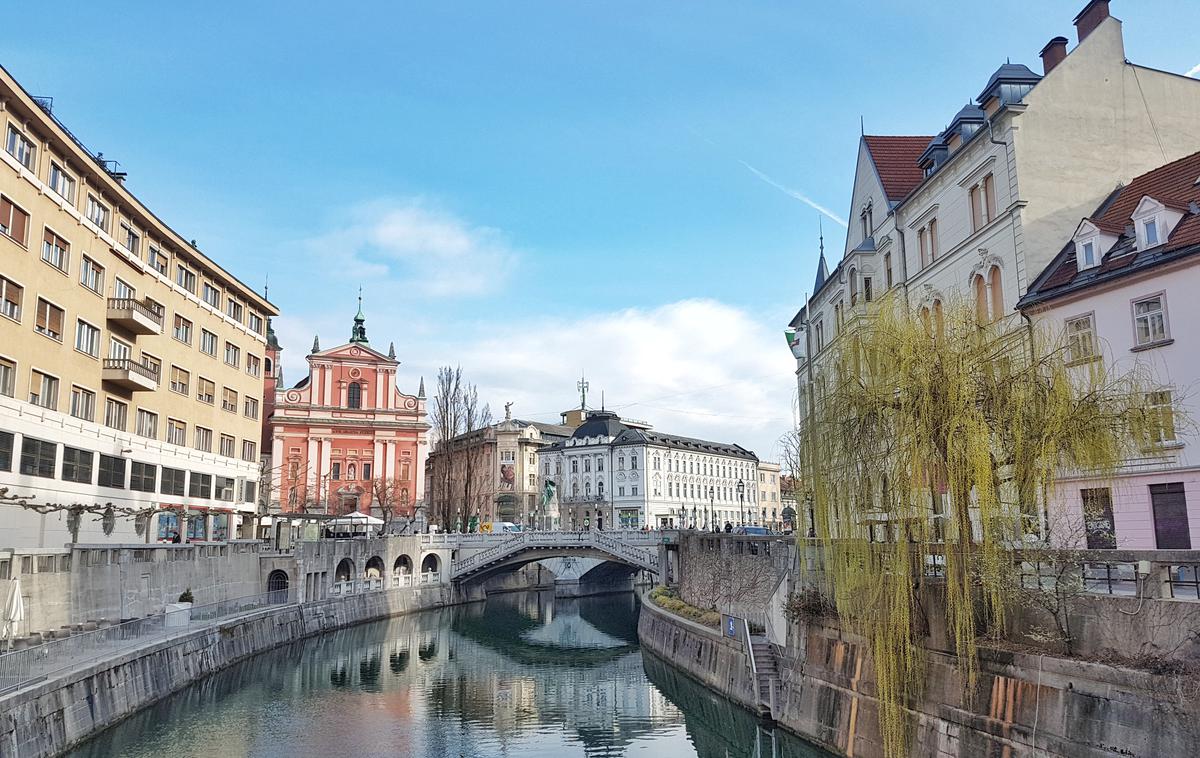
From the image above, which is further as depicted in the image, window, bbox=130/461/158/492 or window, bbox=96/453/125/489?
window, bbox=130/461/158/492

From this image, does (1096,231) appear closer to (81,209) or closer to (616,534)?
(81,209)

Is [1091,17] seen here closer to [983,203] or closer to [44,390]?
[983,203]

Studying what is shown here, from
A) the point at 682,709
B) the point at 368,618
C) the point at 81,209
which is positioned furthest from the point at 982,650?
the point at 368,618

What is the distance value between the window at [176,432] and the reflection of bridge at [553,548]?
25.9 m

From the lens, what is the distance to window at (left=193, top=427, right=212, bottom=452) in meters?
49.6

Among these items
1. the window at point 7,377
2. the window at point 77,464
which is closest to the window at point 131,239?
the window at point 77,464

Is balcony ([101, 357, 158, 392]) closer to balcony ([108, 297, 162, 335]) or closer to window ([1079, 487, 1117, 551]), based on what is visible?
balcony ([108, 297, 162, 335])

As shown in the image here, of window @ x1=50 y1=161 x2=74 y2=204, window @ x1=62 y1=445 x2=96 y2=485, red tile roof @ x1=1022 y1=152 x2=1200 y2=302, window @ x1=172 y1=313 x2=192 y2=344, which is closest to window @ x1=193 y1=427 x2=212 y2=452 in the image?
window @ x1=172 y1=313 x2=192 y2=344

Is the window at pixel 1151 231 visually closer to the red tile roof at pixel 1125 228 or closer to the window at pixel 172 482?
the red tile roof at pixel 1125 228

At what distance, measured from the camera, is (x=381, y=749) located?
2617 cm

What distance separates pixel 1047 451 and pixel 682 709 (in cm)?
1945

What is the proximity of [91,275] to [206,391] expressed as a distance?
1287 cm

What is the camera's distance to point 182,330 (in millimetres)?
47969

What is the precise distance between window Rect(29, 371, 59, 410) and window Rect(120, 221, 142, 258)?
8822mm
